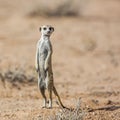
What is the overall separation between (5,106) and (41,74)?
2.86 ft

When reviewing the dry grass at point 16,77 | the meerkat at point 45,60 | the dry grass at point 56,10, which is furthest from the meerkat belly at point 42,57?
the dry grass at point 56,10

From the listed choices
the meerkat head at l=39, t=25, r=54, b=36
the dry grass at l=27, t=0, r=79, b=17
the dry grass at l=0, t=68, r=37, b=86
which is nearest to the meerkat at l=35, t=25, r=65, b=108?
the meerkat head at l=39, t=25, r=54, b=36

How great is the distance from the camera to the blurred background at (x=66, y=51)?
11.0m

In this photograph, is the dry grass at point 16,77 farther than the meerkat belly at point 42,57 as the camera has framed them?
Yes

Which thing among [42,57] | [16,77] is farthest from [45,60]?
[16,77]

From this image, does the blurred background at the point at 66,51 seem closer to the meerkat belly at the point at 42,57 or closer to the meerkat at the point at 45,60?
the meerkat at the point at 45,60

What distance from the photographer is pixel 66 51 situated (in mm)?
15594

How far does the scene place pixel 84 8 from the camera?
2200 centimetres

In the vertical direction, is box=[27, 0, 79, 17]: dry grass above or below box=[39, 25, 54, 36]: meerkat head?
above

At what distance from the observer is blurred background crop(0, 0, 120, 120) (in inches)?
432

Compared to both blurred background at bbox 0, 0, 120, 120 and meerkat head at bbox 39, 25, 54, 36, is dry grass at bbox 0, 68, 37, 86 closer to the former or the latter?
blurred background at bbox 0, 0, 120, 120

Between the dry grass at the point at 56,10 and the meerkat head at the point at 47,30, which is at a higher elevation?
the dry grass at the point at 56,10

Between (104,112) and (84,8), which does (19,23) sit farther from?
(104,112)

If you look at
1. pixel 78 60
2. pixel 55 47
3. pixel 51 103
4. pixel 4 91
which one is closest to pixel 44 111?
pixel 51 103
